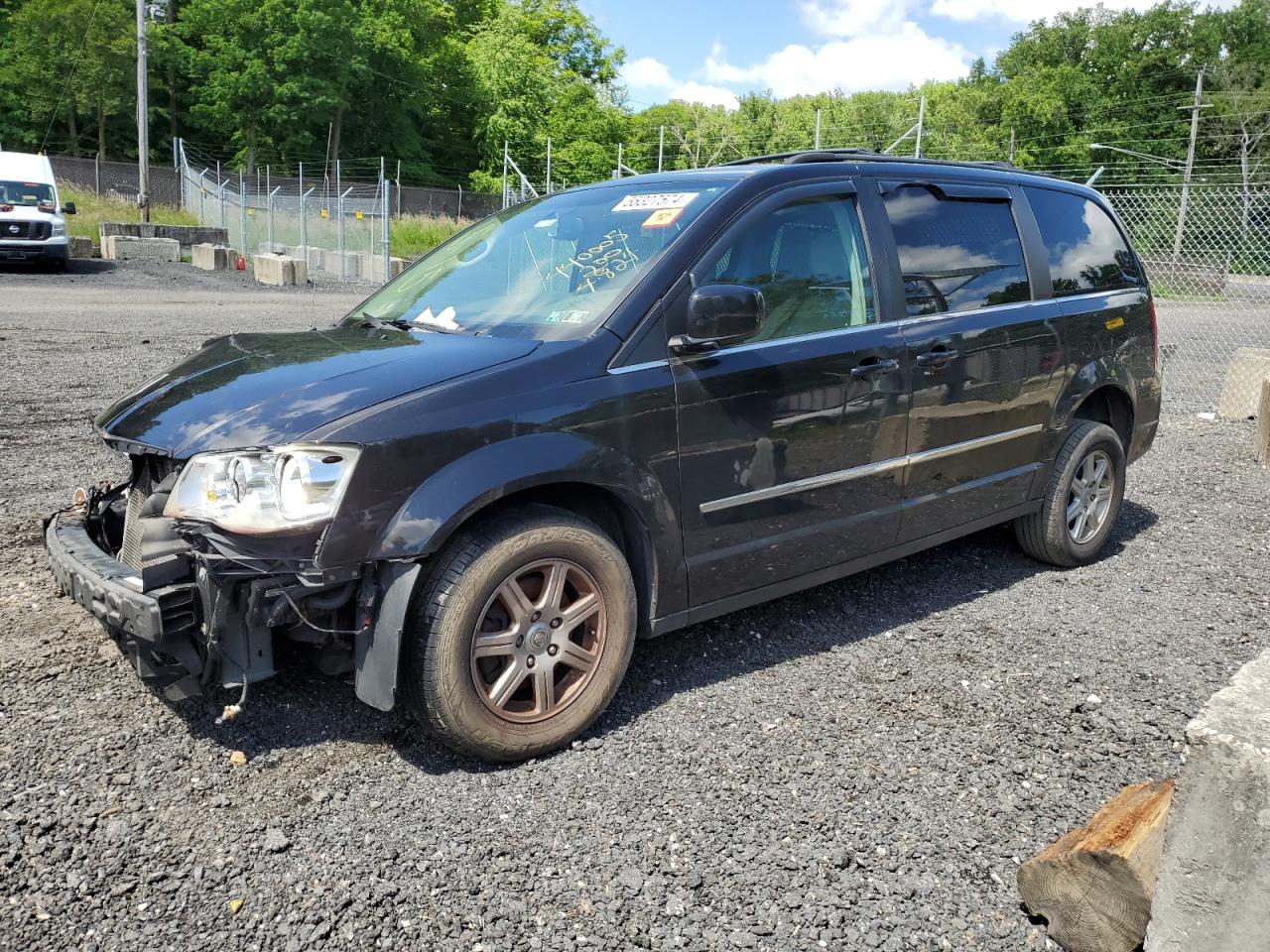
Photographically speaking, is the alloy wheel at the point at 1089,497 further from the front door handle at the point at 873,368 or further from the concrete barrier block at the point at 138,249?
the concrete barrier block at the point at 138,249

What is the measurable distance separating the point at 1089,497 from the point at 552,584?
3.50 m

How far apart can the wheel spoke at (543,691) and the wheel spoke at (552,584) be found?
0.73ft

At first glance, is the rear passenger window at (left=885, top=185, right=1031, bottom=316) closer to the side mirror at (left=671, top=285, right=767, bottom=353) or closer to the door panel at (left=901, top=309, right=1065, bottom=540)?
the door panel at (left=901, top=309, right=1065, bottom=540)

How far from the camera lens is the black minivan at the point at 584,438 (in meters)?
2.98

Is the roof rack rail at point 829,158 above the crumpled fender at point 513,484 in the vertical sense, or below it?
above

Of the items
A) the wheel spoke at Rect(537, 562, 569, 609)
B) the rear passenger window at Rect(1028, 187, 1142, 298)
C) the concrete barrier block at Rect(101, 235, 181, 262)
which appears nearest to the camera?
the wheel spoke at Rect(537, 562, 569, 609)

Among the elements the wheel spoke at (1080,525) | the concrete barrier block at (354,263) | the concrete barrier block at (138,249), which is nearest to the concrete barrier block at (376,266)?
the concrete barrier block at (354,263)

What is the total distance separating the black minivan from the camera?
2982mm

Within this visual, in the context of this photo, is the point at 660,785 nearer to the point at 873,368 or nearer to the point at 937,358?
the point at 873,368

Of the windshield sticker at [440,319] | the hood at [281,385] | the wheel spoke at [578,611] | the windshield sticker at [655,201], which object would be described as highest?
the windshield sticker at [655,201]

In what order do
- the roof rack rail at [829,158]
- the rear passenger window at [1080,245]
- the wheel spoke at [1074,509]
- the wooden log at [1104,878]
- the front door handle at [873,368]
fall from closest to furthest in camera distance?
the wooden log at [1104,878] → the front door handle at [873,368] → the roof rack rail at [829,158] → the rear passenger window at [1080,245] → the wheel spoke at [1074,509]

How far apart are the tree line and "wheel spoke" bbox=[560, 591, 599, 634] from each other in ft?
130

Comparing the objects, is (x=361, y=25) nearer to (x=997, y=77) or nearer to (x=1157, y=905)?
(x=997, y=77)

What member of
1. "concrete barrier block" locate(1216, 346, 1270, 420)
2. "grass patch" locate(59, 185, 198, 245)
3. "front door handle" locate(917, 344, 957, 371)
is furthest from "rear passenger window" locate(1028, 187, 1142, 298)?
"grass patch" locate(59, 185, 198, 245)
